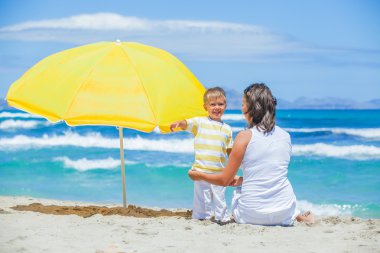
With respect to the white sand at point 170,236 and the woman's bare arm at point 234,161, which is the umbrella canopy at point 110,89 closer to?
the woman's bare arm at point 234,161

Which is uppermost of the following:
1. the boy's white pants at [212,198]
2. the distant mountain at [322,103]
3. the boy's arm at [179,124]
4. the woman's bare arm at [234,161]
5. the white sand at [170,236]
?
the distant mountain at [322,103]

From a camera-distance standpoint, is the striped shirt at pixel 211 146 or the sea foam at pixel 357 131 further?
the sea foam at pixel 357 131

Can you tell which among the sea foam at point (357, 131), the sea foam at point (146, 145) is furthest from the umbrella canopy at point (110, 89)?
the sea foam at point (357, 131)

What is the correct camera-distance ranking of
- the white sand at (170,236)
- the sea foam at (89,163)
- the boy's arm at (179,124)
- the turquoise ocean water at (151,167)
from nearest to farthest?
the white sand at (170,236) → the boy's arm at (179,124) → the turquoise ocean water at (151,167) → the sea foam at (89,163)

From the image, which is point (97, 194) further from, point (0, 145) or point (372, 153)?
point (0, 145)

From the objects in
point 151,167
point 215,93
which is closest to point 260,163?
point 215,93

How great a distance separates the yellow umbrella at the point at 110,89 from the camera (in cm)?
545

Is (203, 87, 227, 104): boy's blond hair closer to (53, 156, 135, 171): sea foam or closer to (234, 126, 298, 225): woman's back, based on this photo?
(234, 126, 298, 225): woman's back

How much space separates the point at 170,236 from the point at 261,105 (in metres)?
1.28

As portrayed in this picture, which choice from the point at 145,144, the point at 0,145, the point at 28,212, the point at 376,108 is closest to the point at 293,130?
the point at 145,144

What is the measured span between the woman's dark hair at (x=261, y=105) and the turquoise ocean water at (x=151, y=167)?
465cm

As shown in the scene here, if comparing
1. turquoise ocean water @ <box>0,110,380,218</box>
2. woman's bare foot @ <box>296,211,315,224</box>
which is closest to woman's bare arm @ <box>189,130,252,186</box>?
woman's bare foot @ <box>296,211,315,224</box>

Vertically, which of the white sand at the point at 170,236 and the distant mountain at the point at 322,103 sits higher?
the distant mountain at the point at 322,103

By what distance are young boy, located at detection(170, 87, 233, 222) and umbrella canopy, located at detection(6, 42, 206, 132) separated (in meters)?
0.30
